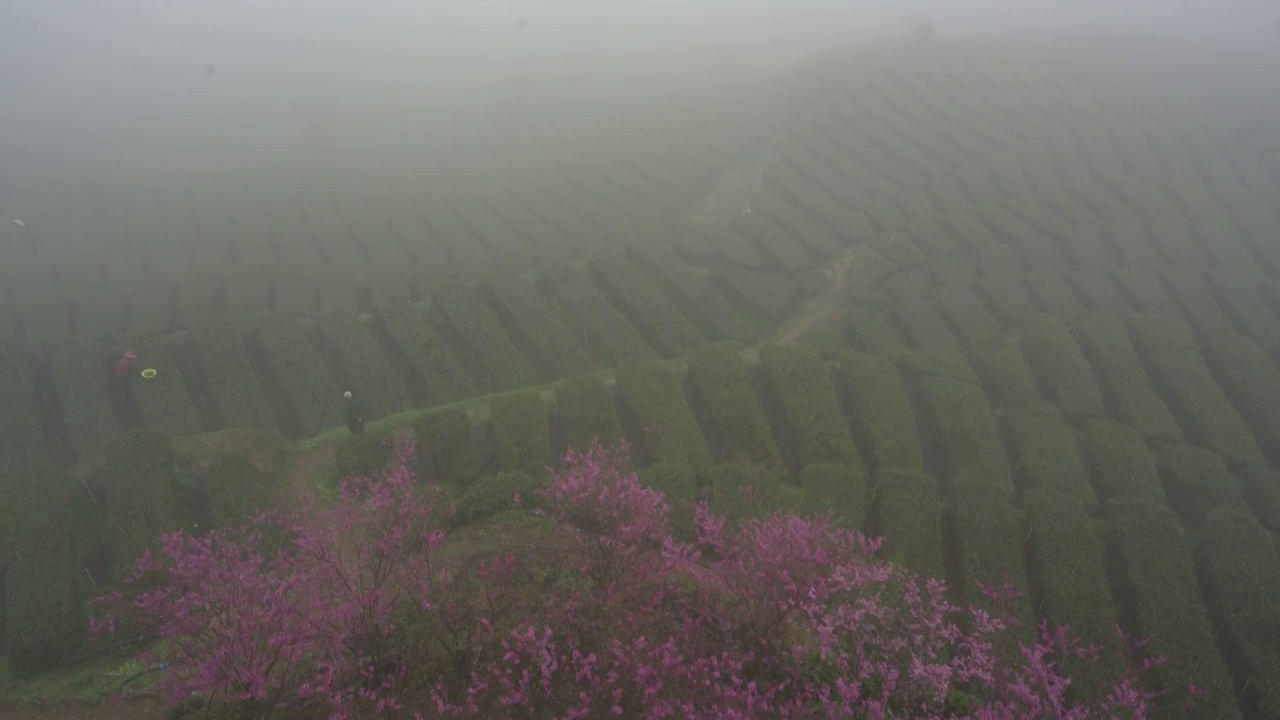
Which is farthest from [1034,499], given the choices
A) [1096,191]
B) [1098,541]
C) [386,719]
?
[1096,191]

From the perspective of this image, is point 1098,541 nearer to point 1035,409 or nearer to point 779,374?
point 1035,409

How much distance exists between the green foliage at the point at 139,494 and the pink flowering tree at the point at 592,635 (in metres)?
5.08

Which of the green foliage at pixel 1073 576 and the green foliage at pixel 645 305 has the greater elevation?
the green foliage at pixel 645 305

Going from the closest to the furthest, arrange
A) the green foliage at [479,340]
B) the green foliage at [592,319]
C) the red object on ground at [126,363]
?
1. the red object on ground at [126,363]
2. the green foliage at [479,340]
3. the green foliage at [592,319]

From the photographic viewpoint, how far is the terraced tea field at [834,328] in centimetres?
2269

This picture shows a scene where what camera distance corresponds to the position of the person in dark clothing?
25953mm

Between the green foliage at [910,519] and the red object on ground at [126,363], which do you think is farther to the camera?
the red object on ground at [126,363]

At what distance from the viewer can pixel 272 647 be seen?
547 inches

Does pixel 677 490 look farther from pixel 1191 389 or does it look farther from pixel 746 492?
pixel 1191 389

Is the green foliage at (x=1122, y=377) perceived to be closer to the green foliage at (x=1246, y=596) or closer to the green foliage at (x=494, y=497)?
the green foliage at (x=1246, y=596)

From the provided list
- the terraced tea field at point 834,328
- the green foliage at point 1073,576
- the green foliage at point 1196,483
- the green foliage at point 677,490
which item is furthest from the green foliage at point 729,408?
the green foliage at point 1196,483

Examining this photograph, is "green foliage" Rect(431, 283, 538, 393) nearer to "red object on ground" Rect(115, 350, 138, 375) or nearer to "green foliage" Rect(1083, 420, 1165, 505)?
"red object on ground" Rect(115, 350, 138, 375)

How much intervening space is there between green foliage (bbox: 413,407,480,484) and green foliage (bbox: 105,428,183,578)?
7650mm

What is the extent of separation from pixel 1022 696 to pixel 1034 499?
11.8m
